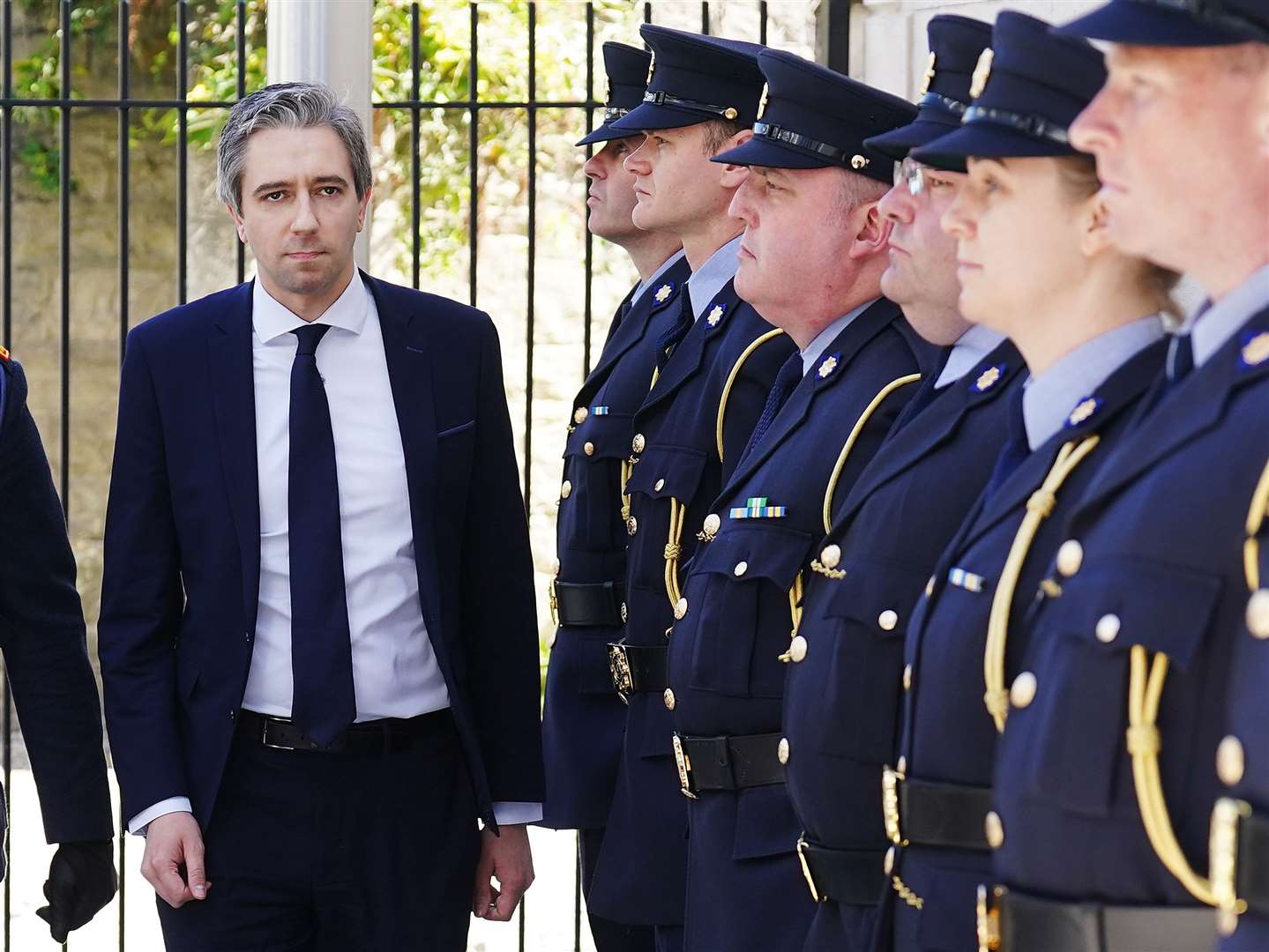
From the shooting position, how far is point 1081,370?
6.43 ft

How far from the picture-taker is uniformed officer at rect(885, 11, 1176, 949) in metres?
1.91

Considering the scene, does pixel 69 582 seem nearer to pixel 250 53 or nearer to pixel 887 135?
pixel 887 135

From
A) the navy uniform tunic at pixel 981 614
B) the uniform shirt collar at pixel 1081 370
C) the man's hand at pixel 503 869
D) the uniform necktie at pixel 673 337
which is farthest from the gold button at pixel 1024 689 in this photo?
the uniform necktie at pixel 673 337

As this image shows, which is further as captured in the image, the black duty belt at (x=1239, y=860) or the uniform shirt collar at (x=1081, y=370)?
the uniform shirt collar at (x=1081, y=370)

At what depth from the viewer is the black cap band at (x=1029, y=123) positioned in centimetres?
195

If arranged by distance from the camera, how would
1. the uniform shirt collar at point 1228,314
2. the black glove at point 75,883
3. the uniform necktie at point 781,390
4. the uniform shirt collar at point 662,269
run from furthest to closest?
the uniform shirt collar at point 662,269 → the uniform necktie at point 781,390 → the black glove at point 75,883 → the uniform shirt collar at point 1228,314

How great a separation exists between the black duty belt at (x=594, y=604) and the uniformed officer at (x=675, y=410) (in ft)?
0.55

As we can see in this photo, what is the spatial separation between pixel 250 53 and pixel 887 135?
6.17 meters

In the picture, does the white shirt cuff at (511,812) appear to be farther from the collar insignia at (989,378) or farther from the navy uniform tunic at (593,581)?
the collar insignia at (989,378)

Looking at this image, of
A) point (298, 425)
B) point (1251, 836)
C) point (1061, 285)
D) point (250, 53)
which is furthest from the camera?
point (250, 53)

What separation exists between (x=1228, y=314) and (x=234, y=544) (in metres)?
1.73

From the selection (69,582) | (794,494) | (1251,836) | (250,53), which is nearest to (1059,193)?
(1251,836)

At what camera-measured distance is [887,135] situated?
2.42 metres

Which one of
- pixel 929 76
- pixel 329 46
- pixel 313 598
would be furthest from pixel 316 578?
pixel 329 46
